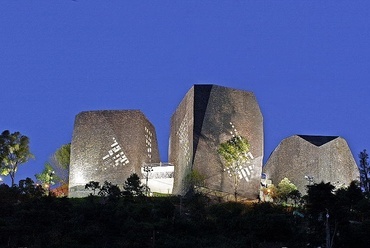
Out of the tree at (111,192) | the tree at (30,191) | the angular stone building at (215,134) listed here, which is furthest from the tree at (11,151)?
the angular stone building at (215,134)

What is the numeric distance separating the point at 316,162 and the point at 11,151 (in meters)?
27.1

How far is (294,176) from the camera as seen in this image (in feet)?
199

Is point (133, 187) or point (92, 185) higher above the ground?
point (92, 185)

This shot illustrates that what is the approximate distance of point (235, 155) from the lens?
51594 mm

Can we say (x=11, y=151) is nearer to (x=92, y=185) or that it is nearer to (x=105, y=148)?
(x=105, y=148)

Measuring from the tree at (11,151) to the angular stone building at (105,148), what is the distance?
4237mm

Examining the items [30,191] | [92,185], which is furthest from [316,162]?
[30,191]

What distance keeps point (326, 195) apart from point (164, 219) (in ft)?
35.6

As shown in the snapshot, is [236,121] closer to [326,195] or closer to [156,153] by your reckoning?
[156,153]

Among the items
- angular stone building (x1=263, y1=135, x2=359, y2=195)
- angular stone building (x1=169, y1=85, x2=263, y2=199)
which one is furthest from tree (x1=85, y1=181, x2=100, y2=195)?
angular stone building (x1=263, y1=135, x2=359, y2=195)

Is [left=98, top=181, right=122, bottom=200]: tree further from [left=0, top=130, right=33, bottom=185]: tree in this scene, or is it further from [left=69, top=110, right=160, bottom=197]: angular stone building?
[left=0, top=130, right=33, bottom=185]: tree

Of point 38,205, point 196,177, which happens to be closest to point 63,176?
point 196,177

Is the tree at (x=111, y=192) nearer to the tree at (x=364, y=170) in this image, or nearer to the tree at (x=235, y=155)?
the tree at (x=235, y=155)

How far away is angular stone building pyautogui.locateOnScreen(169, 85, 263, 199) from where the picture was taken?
51312mm
